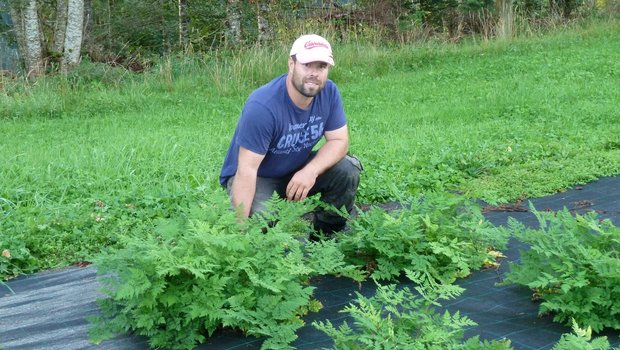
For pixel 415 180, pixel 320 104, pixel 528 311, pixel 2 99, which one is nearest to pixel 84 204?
pixel 320 104

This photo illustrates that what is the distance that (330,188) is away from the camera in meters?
5.12

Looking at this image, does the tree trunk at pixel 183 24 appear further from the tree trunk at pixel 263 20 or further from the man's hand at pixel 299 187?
the man's hand at pixel 299 187

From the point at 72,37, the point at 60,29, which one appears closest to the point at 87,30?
the point at 60,29

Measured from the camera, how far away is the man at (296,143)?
15.0ft

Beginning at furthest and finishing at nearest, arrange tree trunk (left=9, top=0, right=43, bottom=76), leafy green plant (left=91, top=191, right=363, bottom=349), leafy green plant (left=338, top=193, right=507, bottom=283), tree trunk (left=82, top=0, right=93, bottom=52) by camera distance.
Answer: tree trunk (left=82, top=0, right=93, bottom=52) → tree trunk (left=9, top=0, right=43, bottom=76) → leafy green plant (left=338, top=193, right=507, bottom=283) → leafy green plant (left=91, top=191, right=363, bottom=349)

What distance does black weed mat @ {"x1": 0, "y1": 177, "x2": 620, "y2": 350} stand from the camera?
11.9 feet

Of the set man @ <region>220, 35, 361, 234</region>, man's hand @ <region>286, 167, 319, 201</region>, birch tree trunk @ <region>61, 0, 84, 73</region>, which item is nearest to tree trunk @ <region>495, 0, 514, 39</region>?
birch tree trunk @ <region>61, 0, 84, 73</region>

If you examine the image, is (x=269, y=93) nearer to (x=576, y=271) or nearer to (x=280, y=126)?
(x=280, y=126)

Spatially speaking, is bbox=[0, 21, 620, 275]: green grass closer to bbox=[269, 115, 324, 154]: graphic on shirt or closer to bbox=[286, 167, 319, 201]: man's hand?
bbox=[286, 167, 319, 201]: man's hand

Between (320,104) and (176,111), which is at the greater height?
(320,104)

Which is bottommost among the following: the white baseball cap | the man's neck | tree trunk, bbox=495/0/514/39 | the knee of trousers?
the knee of trousers

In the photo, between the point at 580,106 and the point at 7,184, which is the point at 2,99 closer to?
the point at 7,184

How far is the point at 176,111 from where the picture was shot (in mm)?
10891

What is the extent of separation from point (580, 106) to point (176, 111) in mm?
5102
